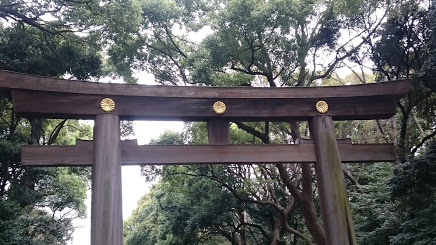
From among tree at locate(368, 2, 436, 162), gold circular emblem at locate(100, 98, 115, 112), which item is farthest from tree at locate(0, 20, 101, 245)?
tree at locate(368, 2, 436, 162)

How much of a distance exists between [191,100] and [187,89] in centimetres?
17

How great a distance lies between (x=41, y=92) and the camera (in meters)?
5.29

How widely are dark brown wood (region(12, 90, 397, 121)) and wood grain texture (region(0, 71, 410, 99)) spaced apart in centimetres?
9

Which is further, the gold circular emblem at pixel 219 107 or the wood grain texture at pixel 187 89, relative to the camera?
the gold circular emblem at pixel 219 107

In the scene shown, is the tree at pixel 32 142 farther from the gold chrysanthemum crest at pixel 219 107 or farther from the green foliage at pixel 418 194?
the green foliage at pixel 418 194

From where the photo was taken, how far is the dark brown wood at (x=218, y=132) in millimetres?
5793

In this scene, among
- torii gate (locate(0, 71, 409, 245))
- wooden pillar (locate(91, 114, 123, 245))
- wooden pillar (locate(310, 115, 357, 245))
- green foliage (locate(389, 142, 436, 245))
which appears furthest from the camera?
green foliage (locate(389, 142, 436, 245))

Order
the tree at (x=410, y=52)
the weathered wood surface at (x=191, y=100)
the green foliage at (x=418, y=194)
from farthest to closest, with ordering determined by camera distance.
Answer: the tree at (x=410, y=52), the green foliage at (x=418, y=194), the weathered wood surface at (x=191, y=100)

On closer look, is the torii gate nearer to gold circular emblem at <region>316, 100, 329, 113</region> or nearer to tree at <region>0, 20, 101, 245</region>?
gold circular emblem at <region>316, 100, 329, 113</region>

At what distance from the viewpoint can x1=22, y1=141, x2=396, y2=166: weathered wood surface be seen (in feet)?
16.9

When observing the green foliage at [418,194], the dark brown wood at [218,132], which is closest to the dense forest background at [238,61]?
the green foliage at [418,194]

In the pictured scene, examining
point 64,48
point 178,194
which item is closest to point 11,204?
point 64,48

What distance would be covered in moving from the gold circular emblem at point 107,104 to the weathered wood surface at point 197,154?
516 millimetres

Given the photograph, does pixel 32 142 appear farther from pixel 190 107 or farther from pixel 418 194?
pixel 418 194
